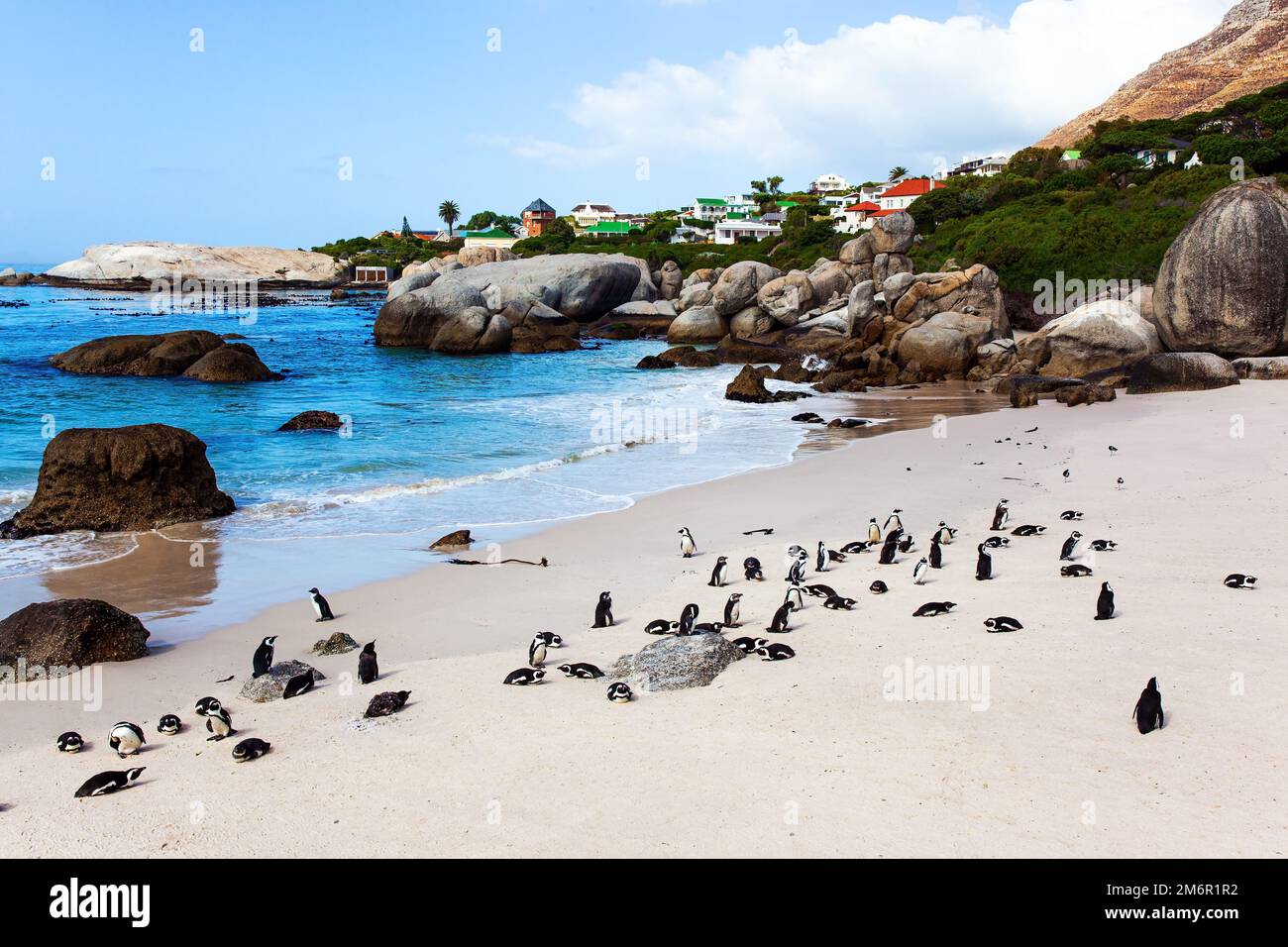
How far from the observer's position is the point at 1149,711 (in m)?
6.46

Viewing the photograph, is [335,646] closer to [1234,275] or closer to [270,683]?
[270,683]

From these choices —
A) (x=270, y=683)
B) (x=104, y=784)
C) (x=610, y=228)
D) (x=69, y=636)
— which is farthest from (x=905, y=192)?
(x=104, y=784)

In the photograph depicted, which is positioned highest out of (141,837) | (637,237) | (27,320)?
(637,237)

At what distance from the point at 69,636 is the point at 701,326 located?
41.5m

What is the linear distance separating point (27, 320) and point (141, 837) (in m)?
66.6

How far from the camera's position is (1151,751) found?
245 inches

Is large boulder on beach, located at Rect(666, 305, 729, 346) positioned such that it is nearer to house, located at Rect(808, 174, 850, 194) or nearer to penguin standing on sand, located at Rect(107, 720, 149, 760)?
penguin standing on sand, located at Rect(107, 720, 149, 760)

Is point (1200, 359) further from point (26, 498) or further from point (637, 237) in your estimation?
point (637, 237)

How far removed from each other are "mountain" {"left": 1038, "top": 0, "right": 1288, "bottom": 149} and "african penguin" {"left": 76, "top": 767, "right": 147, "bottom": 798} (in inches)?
4457

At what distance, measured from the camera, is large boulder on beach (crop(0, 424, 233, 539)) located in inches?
566

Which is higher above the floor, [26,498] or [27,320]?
[27,320]
